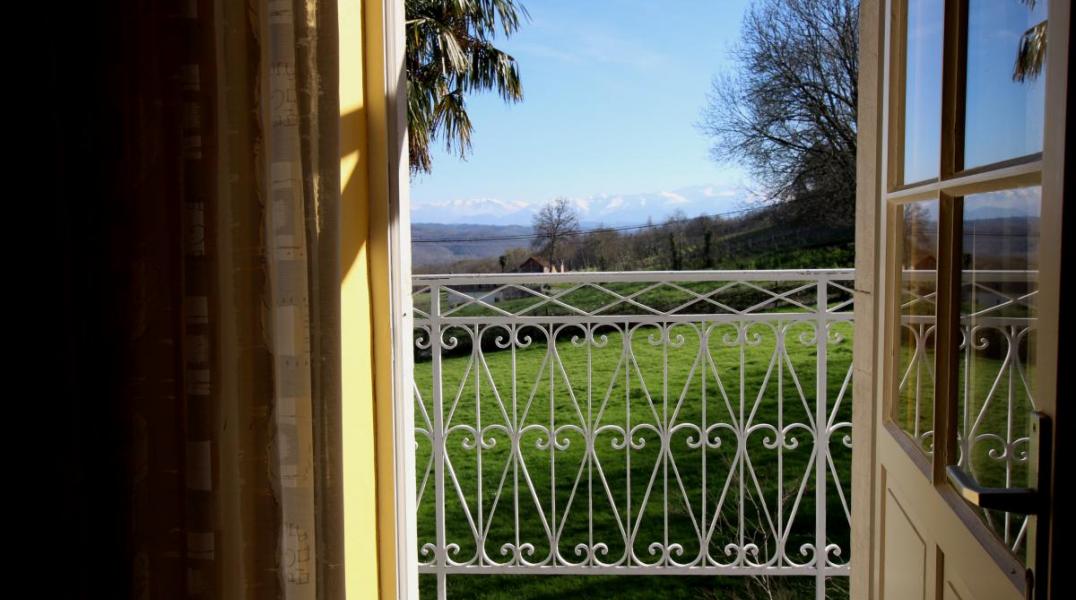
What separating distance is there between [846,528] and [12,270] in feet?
18.0

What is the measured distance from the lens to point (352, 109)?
59.1 inches

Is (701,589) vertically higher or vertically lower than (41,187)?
lower

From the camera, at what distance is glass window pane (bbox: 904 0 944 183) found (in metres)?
1.16

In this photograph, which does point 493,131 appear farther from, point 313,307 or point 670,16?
point 313,307

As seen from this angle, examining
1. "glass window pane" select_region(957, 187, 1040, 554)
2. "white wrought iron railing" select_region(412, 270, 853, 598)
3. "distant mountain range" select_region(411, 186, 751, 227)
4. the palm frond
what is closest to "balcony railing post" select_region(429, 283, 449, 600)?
"white wrought iron railing" select_region(412, 270, 853, 598)

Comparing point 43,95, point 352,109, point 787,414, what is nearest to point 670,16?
point 787,414

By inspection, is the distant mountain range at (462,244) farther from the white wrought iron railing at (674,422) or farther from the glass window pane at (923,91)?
the glass window pane at (923,91)

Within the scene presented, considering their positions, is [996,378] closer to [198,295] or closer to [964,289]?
[964,289]

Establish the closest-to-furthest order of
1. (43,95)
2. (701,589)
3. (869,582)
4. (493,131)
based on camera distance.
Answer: (43,95) → (869,582) → (701,589) → (493,131)

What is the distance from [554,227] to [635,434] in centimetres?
206

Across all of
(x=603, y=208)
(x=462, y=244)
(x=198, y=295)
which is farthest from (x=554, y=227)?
(x=198, y=295)

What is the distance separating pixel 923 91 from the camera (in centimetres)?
123

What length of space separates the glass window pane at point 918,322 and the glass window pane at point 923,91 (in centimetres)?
7

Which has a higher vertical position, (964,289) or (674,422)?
(964,289)
